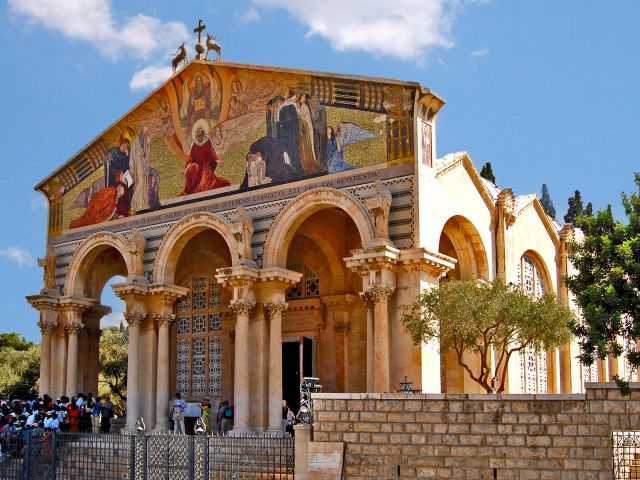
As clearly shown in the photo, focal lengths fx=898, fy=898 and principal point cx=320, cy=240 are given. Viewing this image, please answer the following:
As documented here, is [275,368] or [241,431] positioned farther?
[275,368]

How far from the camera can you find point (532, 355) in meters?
27.1

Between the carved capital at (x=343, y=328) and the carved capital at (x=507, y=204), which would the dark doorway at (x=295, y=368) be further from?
the carved capital at (x=507, y=204)

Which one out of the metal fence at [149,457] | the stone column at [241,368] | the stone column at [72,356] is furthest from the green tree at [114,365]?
the metal fence at [149,457]

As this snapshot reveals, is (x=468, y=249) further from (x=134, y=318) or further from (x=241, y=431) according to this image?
(x=134, y=318)

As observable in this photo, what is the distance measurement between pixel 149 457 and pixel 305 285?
1103 centimetres

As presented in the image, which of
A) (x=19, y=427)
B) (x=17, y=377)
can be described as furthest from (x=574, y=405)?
(x=17, y=377)

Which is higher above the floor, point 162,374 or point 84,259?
point 84,259

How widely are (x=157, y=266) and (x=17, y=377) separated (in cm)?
1798

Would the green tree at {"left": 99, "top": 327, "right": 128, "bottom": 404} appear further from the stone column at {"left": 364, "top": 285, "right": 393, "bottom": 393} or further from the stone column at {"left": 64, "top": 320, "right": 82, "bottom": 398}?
the stone column at {"left": 364, "top": 285, "right": 393, "bottom": 393}

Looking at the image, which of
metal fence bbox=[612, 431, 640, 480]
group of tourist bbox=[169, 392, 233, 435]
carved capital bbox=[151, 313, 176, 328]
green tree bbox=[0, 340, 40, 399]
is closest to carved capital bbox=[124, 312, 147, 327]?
carved capital bbox=[151, 313, 176, 328]

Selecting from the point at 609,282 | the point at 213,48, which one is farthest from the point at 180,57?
the point at 609,282

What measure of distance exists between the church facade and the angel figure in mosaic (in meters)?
0.04

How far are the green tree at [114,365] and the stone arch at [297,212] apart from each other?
1903 cm

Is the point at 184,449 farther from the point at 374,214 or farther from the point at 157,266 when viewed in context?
the point at 157,266
